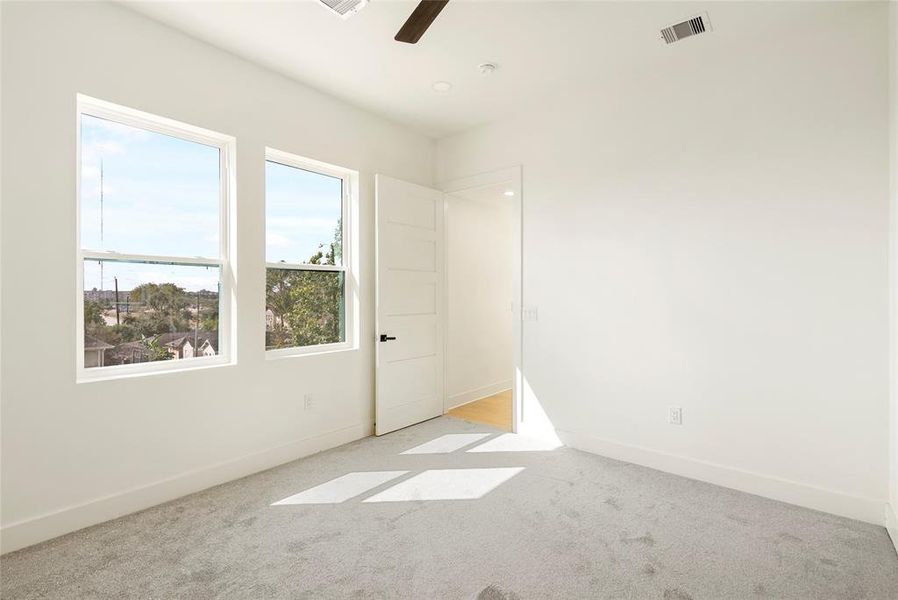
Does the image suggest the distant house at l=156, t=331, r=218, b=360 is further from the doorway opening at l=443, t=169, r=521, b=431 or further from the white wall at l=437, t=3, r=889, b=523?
the white wall at l=437, t=3, r=889, b=523

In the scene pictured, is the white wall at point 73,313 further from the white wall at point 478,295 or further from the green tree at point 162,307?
the white wall at point 478,295

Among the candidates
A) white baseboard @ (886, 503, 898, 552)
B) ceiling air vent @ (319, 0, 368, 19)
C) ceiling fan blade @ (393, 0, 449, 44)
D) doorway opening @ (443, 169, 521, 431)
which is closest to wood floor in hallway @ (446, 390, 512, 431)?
doorway opening @ (443, 169, 521, 431)

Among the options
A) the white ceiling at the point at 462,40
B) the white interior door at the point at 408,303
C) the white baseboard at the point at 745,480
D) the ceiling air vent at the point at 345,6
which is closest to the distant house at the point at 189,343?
the white interior door at the point at 408,303

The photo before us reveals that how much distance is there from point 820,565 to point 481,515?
1.59m

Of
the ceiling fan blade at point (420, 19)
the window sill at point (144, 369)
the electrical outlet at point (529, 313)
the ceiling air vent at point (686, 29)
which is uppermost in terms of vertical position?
the ceiling air vent at point (686, 29)

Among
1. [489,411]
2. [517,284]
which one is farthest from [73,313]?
[489,411]

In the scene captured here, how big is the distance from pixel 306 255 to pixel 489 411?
246cm

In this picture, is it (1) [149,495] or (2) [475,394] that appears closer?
(1) [149,495]

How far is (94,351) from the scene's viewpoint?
2.49 meters

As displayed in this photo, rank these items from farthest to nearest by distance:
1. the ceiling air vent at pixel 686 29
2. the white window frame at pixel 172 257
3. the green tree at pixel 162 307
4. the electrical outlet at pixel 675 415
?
the electrical outlet at pixel 675 415 < the green tree at pixel 162 307 < the ceiling air vent at pixel 686 29 < the white window frame at pixel 172 257

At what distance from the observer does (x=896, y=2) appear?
2.22m

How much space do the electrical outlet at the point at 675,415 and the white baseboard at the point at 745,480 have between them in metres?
0.24

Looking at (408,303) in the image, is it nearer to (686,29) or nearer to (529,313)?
(529,313)

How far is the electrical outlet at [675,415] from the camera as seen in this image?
3.07m
